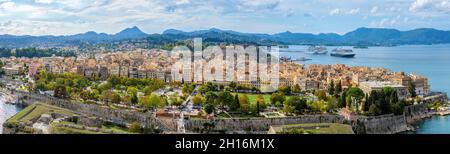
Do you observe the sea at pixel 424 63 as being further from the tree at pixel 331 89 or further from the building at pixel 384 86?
the tree at pixel 331 89

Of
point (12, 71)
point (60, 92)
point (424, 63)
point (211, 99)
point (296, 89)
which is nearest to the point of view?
point (211, 99)

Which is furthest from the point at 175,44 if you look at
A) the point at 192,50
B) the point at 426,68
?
the point at 426,68

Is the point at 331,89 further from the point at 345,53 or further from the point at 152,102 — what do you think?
the point at 345,53

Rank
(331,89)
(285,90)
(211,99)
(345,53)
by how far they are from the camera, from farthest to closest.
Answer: (345,53) → (285,90) → (331,89) → (211,99)

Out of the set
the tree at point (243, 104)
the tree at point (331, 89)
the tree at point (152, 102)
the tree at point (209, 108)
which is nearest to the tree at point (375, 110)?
the tree at point (243, 104)

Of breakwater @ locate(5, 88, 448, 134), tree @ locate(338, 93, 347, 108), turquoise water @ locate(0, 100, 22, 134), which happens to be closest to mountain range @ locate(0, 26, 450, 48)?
turquoise water @ locate(0, 100, 22, 134)

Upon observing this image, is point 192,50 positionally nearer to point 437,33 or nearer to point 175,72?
point 175,72

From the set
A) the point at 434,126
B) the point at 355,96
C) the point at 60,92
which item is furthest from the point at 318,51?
the point at 434,126
